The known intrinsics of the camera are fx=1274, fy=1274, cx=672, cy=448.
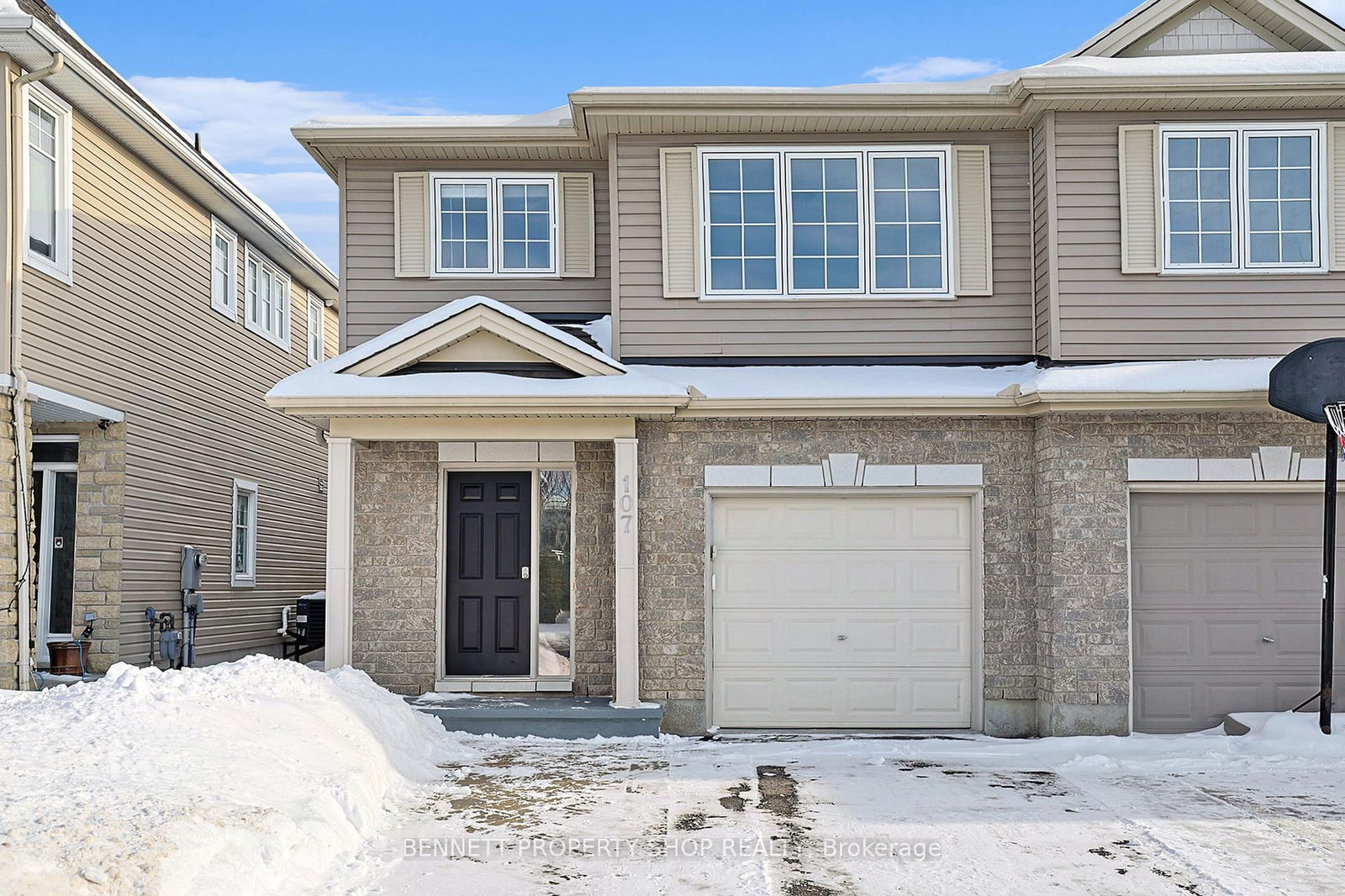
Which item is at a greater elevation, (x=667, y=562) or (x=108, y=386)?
(x=108, y=386)

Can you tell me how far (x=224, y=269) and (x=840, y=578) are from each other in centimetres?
1011

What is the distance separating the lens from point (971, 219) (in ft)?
38.0

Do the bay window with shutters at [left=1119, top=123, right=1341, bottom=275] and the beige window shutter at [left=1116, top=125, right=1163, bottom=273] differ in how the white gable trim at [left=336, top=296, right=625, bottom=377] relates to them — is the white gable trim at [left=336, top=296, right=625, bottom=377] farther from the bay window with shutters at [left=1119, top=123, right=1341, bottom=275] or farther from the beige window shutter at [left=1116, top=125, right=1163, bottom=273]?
the bay window with shutters at [left=1119, top=123, right=1341, bottom=275]

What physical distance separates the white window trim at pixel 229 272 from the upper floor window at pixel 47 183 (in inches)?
154

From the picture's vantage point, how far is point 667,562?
1115 centimetres

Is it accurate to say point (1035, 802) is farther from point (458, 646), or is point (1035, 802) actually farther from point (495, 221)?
point (495, 221)

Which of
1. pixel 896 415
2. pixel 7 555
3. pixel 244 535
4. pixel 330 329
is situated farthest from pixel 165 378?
pixel 896 415

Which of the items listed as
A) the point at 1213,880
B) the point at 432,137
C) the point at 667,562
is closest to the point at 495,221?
the point at 432,137

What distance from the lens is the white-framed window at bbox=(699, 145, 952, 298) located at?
11609 mm

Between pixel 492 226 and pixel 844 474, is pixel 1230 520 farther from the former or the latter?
pixel 492 226

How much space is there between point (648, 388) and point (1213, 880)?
5822mm

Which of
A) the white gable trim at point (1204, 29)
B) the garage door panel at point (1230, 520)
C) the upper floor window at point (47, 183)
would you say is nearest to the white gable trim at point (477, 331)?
the upper floor window at point (47, 183)

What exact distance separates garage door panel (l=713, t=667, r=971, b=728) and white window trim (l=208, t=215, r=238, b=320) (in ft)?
30.5

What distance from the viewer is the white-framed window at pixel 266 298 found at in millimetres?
17969
